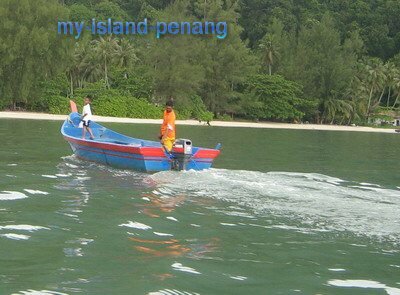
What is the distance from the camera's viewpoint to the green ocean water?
686 cm

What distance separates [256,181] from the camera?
14.1m

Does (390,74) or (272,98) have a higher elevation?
(390,74)

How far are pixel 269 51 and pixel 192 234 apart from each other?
244ft

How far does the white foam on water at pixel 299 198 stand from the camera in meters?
9.99

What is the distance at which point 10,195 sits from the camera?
11.8 meters

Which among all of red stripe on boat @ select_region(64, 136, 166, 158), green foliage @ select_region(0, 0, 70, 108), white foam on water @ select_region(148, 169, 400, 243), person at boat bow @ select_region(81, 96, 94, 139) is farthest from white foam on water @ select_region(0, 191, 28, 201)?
green foliage @ select_region(0, 0, 70, 108)

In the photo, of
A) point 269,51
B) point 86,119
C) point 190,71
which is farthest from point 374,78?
point 86,119

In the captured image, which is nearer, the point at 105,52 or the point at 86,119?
the point at 86,119

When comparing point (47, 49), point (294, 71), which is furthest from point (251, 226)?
point (294, 71)

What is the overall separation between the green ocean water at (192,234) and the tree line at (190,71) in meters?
43.9

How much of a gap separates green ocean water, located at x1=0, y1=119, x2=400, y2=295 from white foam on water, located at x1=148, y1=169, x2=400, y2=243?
0.03 m

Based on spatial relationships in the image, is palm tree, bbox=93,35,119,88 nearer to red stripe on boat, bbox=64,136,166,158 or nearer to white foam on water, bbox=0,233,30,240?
red stripe on boat, bbox=64,136,166,158

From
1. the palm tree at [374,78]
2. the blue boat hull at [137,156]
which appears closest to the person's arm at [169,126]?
the blue boat hull at [137,156]

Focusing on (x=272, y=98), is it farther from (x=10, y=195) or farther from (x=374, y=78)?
(x=10, y=195)
